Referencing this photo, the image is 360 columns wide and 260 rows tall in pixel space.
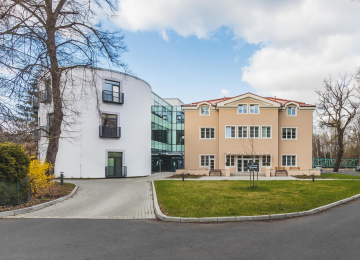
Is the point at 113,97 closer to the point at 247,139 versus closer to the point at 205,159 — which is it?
the point at 205,159

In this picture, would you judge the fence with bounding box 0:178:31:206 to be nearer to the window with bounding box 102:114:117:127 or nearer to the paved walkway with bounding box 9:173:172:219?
the paved walkway with bounding box 9:173:172:219

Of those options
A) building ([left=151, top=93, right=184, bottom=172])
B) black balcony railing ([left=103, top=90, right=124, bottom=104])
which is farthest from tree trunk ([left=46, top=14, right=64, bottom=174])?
building ([left=151, top=93, right=184, bottom=172])

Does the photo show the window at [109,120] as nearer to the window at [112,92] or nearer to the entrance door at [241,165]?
the window at [112,92]

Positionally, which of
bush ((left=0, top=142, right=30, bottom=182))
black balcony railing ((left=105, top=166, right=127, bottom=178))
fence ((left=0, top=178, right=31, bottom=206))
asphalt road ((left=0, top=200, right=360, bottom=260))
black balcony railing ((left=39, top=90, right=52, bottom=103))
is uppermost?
black balcony railing ((left=39, top=90, right=52, bottom=103))

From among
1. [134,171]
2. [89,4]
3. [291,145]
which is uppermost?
[89,4]

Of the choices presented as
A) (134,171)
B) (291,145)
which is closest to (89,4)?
(134,171)

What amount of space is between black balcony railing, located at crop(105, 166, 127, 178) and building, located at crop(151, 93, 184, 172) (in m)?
8.46

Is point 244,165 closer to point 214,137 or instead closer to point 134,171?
point 214,137

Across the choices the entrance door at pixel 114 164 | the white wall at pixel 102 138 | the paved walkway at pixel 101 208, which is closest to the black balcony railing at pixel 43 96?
the paved walkway at pixel 101 208

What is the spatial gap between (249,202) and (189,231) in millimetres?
4551

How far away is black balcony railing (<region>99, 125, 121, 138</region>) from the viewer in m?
24.6

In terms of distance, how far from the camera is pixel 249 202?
1062 centimetres

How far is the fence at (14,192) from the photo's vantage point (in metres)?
9.70

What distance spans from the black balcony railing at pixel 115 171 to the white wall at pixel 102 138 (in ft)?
1.43
